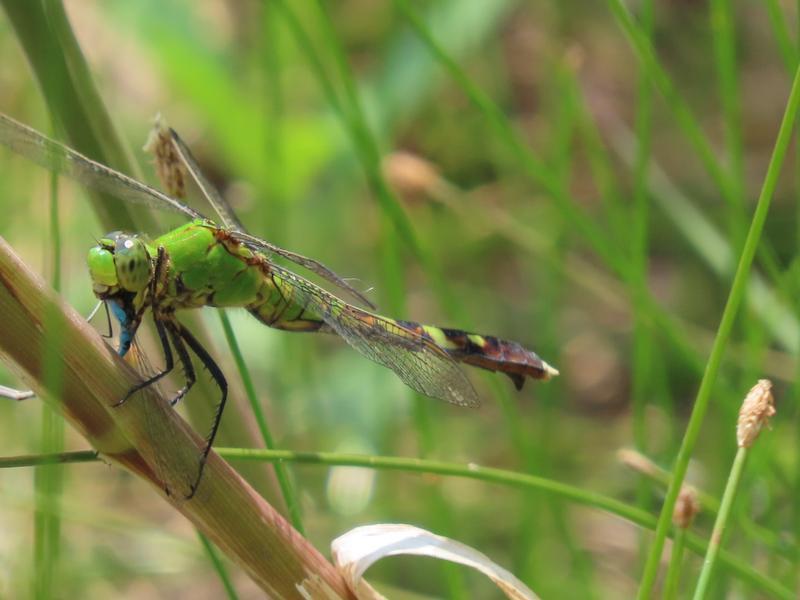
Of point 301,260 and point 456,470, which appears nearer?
point 456,470

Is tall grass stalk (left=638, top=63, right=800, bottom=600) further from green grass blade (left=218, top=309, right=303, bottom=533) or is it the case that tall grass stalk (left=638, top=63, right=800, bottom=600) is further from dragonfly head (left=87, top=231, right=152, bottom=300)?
dragonfly head (left=87, top=231, right=152, bottom=300)

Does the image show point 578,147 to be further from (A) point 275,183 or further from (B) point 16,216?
(B) point 16,216

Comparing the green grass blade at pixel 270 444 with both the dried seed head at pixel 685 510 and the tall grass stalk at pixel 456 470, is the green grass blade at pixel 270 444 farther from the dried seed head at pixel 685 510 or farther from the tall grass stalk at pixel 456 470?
the dried seed head at pixel 685 510

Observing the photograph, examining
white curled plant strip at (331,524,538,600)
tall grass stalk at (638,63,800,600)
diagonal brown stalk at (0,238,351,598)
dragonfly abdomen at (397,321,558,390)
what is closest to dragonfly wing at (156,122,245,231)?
dragonfly abdomen at (397,321,558,390)

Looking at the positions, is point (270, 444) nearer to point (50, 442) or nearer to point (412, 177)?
point (50, 442)

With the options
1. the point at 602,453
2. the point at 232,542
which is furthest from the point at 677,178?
the point at 232,542

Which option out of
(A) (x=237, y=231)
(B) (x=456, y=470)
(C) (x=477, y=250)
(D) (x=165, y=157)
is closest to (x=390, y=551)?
(B) (x=456, y=470)

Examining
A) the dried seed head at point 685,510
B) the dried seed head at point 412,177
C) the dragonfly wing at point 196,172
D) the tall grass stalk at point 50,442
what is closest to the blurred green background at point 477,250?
the dried seed head at point 412,177
